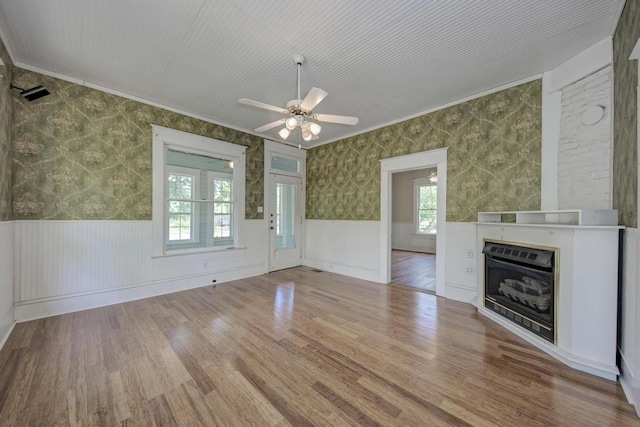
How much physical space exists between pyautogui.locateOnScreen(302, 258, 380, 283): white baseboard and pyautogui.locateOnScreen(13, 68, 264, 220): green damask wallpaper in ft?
11.2

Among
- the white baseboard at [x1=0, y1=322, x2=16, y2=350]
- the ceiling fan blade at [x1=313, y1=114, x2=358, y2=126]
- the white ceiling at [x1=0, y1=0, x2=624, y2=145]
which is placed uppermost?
the white ceiling at [x1=0, y1=0, x2=624, y2=145]

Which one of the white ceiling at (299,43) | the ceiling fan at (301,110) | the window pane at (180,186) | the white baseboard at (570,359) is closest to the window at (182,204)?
the window pane at (180,186)

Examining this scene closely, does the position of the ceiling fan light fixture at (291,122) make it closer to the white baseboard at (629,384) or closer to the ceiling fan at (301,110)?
the ceiling fan at (301,110)

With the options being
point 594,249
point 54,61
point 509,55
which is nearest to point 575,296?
point 594,249

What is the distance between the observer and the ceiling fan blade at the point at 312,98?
2.17 metres

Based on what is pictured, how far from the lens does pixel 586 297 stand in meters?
1.97

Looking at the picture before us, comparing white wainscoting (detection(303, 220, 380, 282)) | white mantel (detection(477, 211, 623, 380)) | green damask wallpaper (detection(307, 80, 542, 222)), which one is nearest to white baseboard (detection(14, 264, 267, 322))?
white wainscoting (detection(303, 220, 380, 282))

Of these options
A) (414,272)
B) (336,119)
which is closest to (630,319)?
(336,119)

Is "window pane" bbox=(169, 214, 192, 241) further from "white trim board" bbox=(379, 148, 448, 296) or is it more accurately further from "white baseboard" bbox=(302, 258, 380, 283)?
"white trim board" bbox=(379, 148, 448, 296)

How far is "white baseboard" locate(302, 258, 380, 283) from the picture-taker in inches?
183

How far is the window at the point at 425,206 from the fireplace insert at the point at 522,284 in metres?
5.27

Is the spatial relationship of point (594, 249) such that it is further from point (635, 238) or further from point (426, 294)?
point (426, 294)

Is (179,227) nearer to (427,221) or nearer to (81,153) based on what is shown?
(81,153)

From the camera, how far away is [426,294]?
3.82 metres
